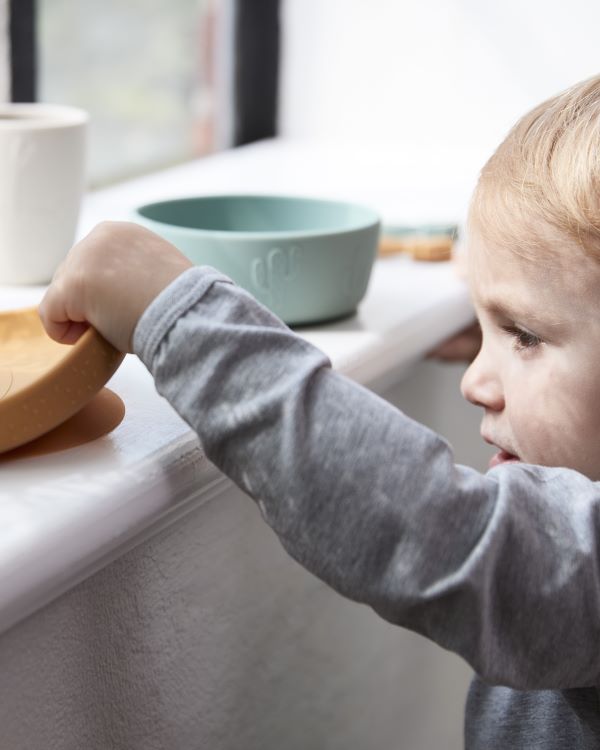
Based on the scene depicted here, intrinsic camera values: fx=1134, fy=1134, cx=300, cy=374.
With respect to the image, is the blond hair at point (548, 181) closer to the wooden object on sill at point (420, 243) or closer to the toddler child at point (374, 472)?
the toddler child at point (374, 472)

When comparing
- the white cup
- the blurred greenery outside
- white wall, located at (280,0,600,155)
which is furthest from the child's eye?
the blurred greenery outside

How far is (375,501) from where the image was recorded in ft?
1.65

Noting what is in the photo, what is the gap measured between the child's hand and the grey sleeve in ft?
0.05

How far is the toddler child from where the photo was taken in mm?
504

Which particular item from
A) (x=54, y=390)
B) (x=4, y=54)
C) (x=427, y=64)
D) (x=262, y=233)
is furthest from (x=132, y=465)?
(x=427, y=64)

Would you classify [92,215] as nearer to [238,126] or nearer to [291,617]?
[291,617]

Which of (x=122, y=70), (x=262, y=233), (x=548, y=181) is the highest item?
(x=548, y=181)

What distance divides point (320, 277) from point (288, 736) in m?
0.35

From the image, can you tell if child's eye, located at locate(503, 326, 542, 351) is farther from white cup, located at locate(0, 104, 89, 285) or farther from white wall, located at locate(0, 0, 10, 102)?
white wall, located at locate(0, 0, 10, 102)

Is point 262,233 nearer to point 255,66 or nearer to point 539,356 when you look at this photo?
point 539,356

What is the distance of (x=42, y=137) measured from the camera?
80 centimetres

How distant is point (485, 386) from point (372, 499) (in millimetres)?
189

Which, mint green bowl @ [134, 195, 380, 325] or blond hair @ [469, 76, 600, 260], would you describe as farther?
mint green bowl @ [134, 195, 380, 325]

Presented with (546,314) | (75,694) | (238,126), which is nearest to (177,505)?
(75,694)
